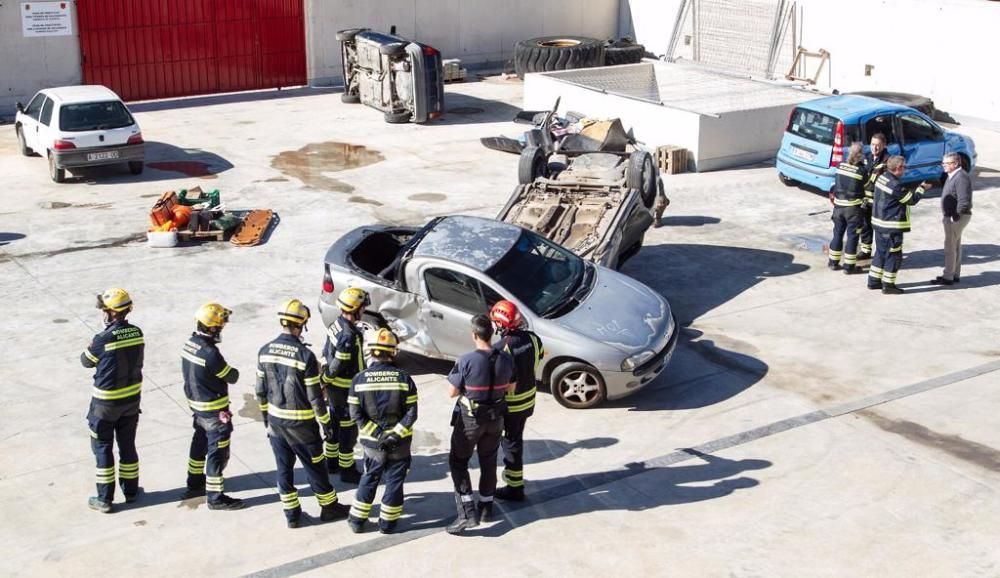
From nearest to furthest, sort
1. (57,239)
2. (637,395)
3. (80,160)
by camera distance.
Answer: (637,395) → (57,239) → (80,160)

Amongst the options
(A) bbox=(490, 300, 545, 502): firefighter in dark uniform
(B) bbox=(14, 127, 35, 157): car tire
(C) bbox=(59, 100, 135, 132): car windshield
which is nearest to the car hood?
(A) bbox=(490, 300, 545, 502): firefighter in dark uniform

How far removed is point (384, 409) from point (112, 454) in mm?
2278

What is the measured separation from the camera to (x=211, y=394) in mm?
8648

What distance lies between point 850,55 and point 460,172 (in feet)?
34.1

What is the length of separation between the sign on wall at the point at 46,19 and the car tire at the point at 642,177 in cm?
1514

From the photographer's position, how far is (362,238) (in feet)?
40.0

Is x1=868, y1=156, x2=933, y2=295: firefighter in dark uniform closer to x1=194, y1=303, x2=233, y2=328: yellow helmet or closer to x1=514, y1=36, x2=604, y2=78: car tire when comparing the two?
x1=194, y1=303, x2=233, y2=328: yellow helmet

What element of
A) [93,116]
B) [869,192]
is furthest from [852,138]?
[93,116]

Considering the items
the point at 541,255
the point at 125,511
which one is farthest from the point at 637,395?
the point at 125,511

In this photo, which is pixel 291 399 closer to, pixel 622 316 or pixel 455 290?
pixel 455 290

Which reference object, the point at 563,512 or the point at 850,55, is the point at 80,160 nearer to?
the point at 563,512

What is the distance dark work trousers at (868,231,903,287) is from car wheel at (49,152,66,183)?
12.4 meters

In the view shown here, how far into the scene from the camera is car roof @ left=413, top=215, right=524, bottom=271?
36.7ft

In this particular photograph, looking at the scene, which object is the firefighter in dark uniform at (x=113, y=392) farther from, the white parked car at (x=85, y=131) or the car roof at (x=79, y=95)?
the car roof at (x=79, y=95)
